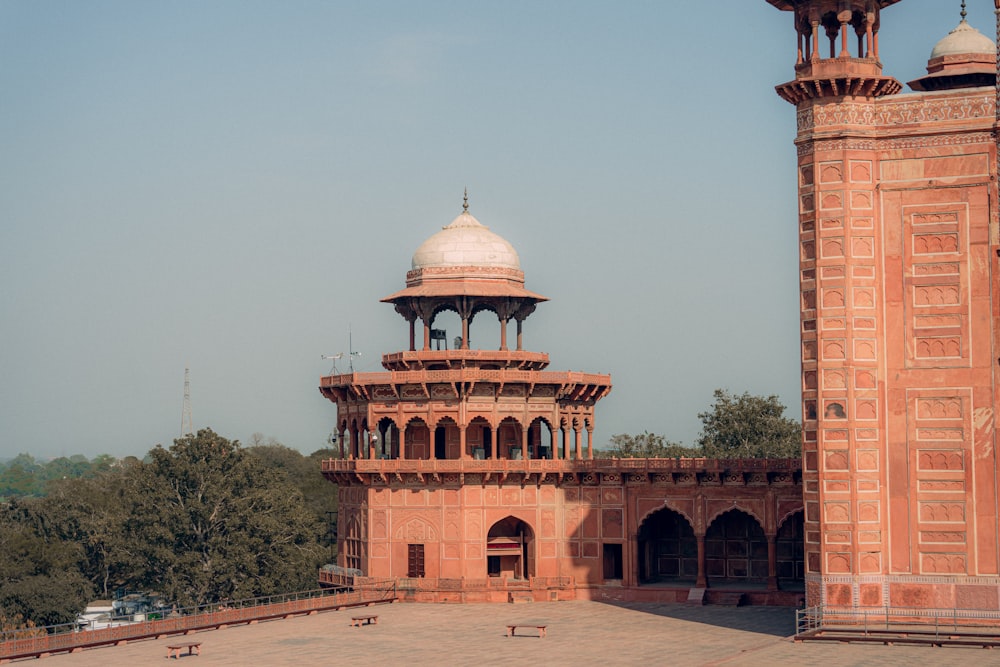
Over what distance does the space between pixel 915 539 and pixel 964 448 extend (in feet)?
9.39

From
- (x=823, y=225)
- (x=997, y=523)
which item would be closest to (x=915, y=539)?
(x=997, y=523)

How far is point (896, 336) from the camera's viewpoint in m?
40.8

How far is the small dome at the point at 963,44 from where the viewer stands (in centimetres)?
5233

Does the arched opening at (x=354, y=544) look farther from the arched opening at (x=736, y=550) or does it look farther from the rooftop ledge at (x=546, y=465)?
the arched opening at (x=736, y=550)

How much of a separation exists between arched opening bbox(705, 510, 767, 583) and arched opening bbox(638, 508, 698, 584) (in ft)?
3.19

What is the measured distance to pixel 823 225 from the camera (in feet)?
135

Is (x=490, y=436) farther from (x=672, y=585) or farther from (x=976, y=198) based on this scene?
(x=976, y=198)

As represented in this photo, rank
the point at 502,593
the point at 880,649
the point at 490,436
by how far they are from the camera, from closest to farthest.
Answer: the point at 880,649 → the point at 502,593 → the point at 490,436

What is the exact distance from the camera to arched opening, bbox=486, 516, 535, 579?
175 ft

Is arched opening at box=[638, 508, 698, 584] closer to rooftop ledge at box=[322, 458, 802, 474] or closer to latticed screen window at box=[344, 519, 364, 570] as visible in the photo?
rooftop ledge at box=[322, 458, 802, 474]

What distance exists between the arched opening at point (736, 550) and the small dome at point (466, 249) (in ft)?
42.4

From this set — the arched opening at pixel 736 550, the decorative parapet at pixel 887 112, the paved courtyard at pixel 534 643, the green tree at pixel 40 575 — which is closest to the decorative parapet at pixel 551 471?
the arched opening at pixel 736 550

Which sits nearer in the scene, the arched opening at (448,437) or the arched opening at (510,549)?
the arched opening at (510,549)

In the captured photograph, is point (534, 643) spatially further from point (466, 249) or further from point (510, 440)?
point (466, 249)
